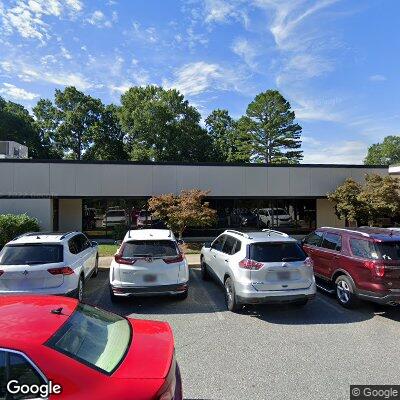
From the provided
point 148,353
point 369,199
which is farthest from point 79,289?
point 369,199

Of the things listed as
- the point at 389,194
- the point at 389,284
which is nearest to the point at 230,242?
the point at 389,284

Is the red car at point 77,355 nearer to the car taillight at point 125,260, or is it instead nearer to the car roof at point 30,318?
the car roof at point 30,318

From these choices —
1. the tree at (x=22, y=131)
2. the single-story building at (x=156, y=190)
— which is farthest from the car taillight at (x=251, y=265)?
the tree at (x=22, y=131)

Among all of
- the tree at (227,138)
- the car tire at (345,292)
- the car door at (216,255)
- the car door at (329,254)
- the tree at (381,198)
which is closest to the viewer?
the car tire at (345,292)

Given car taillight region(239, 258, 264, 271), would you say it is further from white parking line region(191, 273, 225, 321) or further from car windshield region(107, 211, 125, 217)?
car windshield region(107, 211, 125, 217)

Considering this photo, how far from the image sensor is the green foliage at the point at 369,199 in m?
17.5

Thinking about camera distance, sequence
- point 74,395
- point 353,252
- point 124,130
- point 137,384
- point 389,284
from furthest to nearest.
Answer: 1. point 124,130
2. point 353,252
3. point 389,284
4. point 137,384
5. point 74,395

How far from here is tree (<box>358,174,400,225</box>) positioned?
17406 mm

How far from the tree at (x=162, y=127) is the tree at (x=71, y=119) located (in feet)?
14.9

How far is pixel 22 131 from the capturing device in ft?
154

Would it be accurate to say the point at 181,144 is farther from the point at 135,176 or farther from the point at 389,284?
the point at 389,284

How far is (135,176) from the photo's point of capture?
18.4m

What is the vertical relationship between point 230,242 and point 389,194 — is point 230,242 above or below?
below

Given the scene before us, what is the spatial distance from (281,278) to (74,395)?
535 cm
